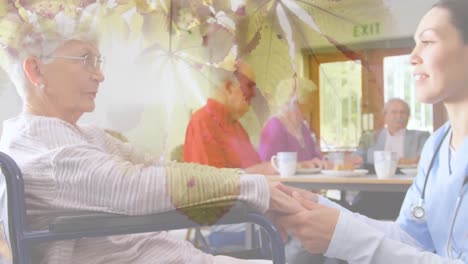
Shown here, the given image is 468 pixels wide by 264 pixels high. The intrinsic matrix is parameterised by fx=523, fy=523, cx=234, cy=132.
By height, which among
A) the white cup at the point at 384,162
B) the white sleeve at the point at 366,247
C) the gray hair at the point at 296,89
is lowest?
the white sleeve at the point at 366,247

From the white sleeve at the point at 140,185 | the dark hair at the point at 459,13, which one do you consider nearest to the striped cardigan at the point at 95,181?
the white sleeve at the point at 140,185

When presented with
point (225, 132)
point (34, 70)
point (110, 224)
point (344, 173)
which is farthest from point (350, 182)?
point (34, 70)

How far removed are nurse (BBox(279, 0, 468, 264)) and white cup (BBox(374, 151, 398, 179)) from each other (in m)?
0.05

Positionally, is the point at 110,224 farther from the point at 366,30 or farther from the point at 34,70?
the point at 366,30

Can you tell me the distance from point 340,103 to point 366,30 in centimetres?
7

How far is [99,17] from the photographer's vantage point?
584mm

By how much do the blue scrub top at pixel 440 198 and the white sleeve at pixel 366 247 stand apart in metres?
0.04

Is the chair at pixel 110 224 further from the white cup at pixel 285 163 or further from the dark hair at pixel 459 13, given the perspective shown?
the dark hair at pixel 459 13

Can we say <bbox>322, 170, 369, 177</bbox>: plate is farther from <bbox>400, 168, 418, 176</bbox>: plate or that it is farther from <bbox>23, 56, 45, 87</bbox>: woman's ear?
<bbox>23, 56, 45, 87</bbox>: woman's ear

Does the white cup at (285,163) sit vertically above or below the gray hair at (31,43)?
below

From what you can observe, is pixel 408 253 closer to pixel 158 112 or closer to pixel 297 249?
pixel 297 249

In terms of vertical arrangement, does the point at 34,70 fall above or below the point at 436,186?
above

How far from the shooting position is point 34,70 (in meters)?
0.57

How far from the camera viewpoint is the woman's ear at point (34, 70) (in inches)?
22.2
